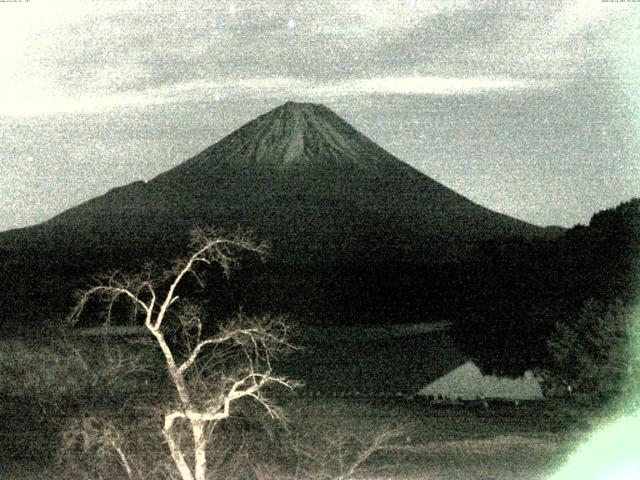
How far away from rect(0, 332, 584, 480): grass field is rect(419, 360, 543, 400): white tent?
415 centimetres

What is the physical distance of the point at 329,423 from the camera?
942 inches

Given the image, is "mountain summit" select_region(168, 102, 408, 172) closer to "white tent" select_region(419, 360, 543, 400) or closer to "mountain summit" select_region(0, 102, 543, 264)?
"mountain summit" select_region(0, 102, 543, 264)

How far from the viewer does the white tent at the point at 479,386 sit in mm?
32000

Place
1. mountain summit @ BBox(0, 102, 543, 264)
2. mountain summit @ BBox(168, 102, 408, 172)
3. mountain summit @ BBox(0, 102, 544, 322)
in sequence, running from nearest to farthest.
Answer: mountain summit @ BBox(0, 102, 544, 322) < mountain summit @ BBox(0, 102, 543, 264) < mountain summit @ BBox(168, 102, 408, 172)

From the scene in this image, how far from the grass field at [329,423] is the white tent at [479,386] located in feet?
13.6

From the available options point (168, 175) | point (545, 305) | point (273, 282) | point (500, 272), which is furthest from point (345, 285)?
point (168, 175)

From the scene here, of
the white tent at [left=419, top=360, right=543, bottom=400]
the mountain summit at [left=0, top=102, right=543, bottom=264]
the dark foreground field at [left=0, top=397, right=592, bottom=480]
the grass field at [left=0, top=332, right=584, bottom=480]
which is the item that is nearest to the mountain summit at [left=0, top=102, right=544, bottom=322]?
the mountain summit at [left=0, top=102, right=543, bottom=264]

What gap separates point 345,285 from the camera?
89875 mm

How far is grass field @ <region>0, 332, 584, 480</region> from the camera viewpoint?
18219 mm

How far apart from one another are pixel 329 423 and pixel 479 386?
11862 millimetres

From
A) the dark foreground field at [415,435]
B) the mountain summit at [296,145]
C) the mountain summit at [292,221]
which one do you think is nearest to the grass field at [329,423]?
the dark foreground field at [415,435]

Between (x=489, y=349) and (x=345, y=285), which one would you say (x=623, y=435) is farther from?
(x=345, y=285)

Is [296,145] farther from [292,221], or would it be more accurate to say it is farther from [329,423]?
[329,423]

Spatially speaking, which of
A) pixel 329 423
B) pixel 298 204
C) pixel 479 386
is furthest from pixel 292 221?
pixel 329 423
